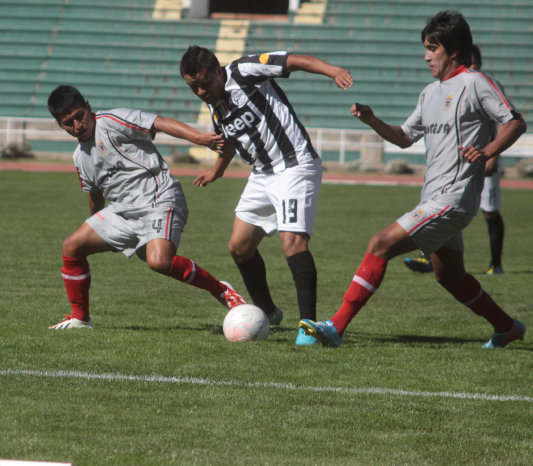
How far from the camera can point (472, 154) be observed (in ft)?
15.5

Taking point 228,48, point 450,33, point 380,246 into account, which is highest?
point 228,48

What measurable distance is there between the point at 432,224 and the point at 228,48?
27.5 meters

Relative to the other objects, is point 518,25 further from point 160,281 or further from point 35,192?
point 160,281

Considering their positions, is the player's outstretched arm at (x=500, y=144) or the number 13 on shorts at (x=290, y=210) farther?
the number 13 on shorts at (x=290, y=210)

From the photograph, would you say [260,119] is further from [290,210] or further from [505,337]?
[505,337]

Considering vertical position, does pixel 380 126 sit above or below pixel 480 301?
above

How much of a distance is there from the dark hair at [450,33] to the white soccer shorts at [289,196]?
3.58ft

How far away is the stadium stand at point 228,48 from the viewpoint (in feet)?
98.4

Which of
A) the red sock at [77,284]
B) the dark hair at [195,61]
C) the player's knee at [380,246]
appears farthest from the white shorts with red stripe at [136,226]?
the player's knee at [380,246]

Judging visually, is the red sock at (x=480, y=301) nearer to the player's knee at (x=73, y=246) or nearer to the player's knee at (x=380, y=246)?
the player's knee at (x=380, y=246)

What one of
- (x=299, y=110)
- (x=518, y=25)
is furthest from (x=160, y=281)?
(x=518, y=25)

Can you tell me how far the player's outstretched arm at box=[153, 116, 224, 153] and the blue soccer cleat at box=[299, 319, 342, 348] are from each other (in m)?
1.17

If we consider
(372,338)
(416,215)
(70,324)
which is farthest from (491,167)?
(70,324)

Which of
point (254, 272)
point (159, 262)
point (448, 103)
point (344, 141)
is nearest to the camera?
point (448, 103)
